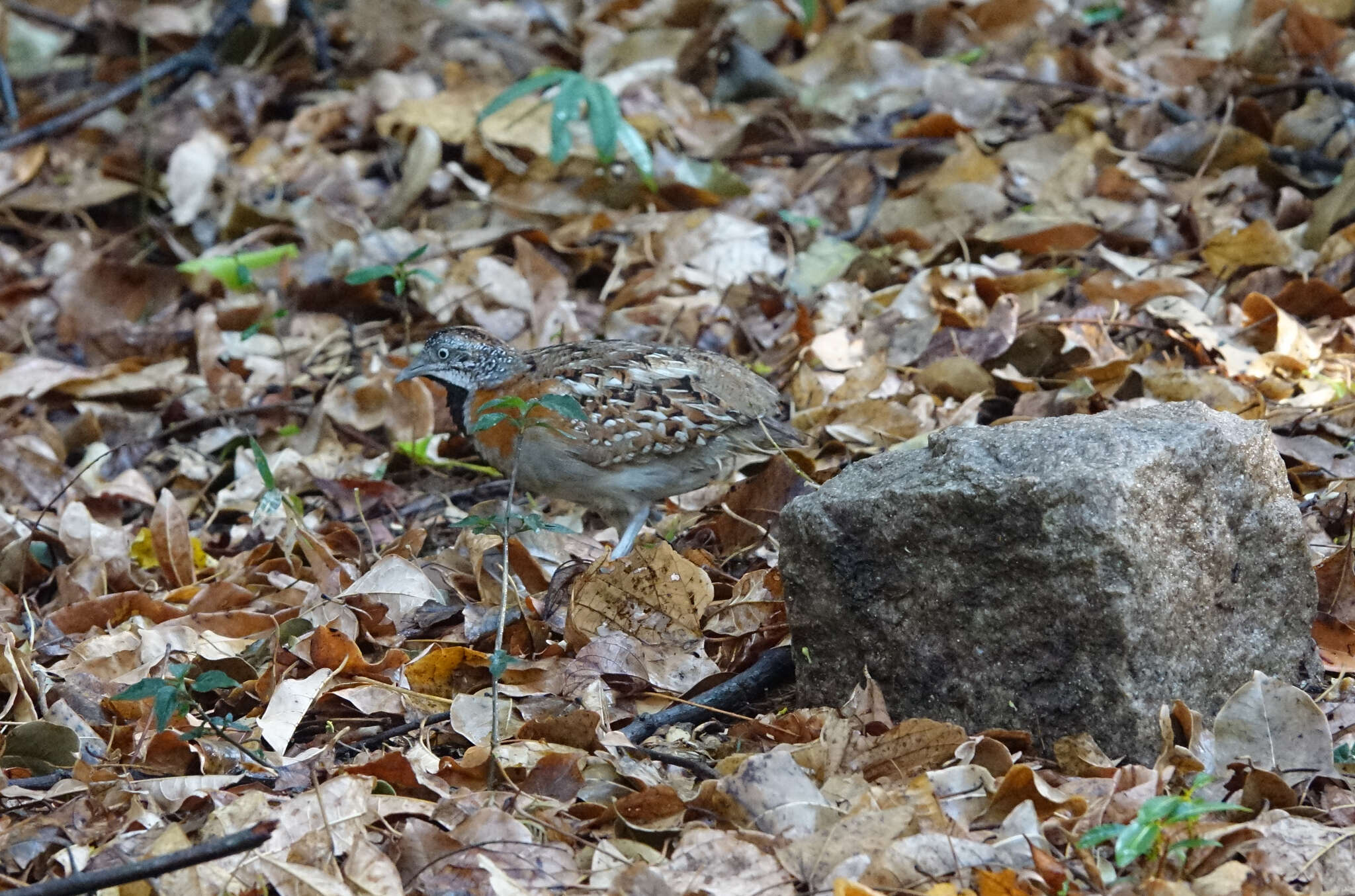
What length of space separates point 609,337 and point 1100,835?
16.2 ft

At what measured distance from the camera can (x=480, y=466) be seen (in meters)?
6.76

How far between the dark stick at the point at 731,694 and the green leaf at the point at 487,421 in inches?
40.0

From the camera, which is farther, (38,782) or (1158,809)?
(38,782)

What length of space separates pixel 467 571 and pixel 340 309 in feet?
10.4

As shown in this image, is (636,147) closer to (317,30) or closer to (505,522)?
(317,30)

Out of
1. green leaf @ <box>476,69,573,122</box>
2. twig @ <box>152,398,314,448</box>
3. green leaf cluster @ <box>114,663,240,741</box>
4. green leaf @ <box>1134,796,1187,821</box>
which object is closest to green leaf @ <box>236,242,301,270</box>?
twig @ <box>152,398,314,448</box>

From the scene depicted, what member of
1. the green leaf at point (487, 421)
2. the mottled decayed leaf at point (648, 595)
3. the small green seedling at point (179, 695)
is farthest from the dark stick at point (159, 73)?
the small green seedling at point (179, 695)

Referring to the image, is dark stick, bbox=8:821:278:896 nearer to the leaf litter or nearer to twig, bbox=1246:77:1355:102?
the leaf litter

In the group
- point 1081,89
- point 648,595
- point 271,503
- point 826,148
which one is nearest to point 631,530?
point 648,595

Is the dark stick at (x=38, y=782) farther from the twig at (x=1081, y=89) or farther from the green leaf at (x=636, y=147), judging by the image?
the twig at (x=1081, y=89)

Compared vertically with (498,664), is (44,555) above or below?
below

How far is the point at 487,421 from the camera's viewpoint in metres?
5.14

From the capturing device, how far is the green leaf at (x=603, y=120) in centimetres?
755

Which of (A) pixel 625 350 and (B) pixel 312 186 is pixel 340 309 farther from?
(A) pixel 625 350
